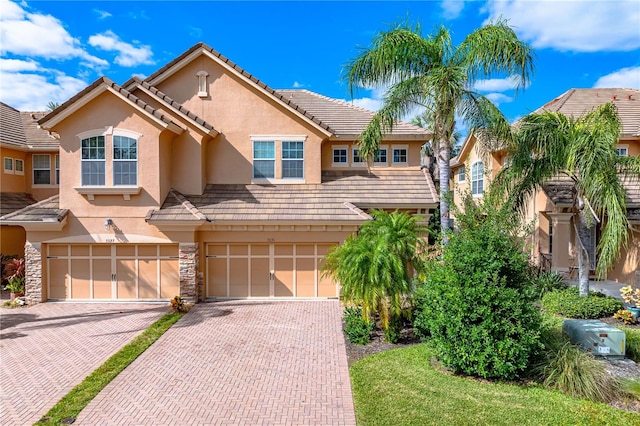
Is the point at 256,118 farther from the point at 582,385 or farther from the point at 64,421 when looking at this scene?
the point at 582,385

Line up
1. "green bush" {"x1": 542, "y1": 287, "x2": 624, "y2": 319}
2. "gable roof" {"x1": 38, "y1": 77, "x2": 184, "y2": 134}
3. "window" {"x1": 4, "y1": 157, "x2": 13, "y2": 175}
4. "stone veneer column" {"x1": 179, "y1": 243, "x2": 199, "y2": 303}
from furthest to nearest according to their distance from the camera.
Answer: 1. "window" {"x1": 4, "y1": 157, "x2": 13, "y2": 175}
2. "stone veneer column" {"x1": 179, "y1": 243, "x2": 199, "y2": 303}
3. "gable roof" {"x1": 38, "y1": 77, "x2": 184, "y2": 134}
4. "green bush" {"x1": 542, "y1": 287, "x2": 624, "y2": 319}

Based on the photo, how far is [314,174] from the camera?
15.9 meters

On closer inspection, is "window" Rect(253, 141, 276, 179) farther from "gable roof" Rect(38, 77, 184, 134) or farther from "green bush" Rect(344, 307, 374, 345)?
"green bush" Rect(344, 307, 374, 345)

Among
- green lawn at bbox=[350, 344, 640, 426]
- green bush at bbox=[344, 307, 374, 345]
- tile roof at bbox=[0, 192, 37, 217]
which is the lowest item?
green lawn at bbox=[350, 344, 640, 426]

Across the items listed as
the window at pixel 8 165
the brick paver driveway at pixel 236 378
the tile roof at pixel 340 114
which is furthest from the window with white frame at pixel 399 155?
the window at pixel 8 165

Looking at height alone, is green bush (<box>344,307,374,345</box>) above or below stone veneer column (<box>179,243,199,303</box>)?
below

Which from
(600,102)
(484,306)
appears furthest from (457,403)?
(600,102)

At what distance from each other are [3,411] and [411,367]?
7775 mm

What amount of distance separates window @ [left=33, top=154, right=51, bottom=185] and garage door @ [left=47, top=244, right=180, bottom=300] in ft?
18.9

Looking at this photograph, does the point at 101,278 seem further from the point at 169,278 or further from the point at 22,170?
the point at 22,170

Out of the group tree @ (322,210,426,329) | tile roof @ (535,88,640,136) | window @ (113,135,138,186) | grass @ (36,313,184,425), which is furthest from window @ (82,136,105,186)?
tile roof @ (535,88,640,136)

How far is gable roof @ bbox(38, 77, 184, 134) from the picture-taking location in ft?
44.0

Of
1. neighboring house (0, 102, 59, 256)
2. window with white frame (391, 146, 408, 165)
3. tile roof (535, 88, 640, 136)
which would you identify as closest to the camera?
window with white frame (391, 146, 408, 165)

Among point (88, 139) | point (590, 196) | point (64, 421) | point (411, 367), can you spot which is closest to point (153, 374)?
point (64, 421)
